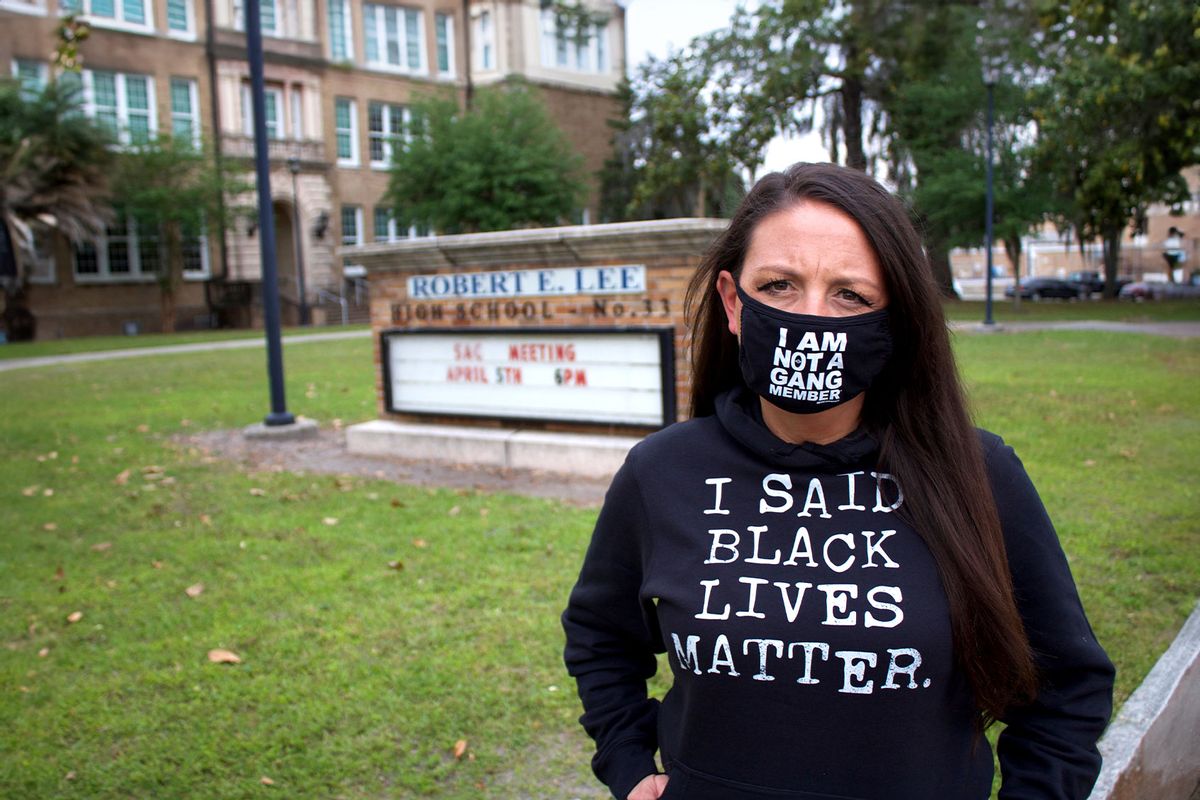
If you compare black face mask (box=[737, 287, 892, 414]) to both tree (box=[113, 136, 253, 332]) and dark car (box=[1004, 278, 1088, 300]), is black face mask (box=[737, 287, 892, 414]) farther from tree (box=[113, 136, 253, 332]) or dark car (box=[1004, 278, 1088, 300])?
dark car (box=[1004, 278, 1088, 300])

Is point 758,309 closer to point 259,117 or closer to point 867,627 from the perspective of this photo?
point 867,627

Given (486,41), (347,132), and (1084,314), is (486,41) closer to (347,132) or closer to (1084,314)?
(347,132)

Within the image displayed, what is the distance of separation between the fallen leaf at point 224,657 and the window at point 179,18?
34.6 m

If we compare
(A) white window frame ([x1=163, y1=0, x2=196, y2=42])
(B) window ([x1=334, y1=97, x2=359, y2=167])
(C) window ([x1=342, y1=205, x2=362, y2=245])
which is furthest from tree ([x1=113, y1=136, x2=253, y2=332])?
(B) window ([x1=334, y1=97, x2=359, y2=167])

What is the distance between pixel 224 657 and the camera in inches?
178

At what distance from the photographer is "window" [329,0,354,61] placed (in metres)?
38.8

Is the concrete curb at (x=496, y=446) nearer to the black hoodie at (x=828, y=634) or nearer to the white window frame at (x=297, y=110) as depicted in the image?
the black hoodie at (x=828, y=634)

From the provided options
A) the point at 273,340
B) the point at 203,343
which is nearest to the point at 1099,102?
the point at 273,340

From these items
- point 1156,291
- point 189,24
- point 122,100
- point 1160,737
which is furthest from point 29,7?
point 1156,291

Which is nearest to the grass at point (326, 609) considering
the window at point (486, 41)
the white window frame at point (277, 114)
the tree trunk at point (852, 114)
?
the tree trunk at point (852, 114)

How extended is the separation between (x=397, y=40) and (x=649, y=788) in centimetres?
4212

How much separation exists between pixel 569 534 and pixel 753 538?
182 inches

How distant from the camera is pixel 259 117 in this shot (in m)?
10.3

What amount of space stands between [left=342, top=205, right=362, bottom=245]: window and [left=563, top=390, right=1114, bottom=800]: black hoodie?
129 feet
